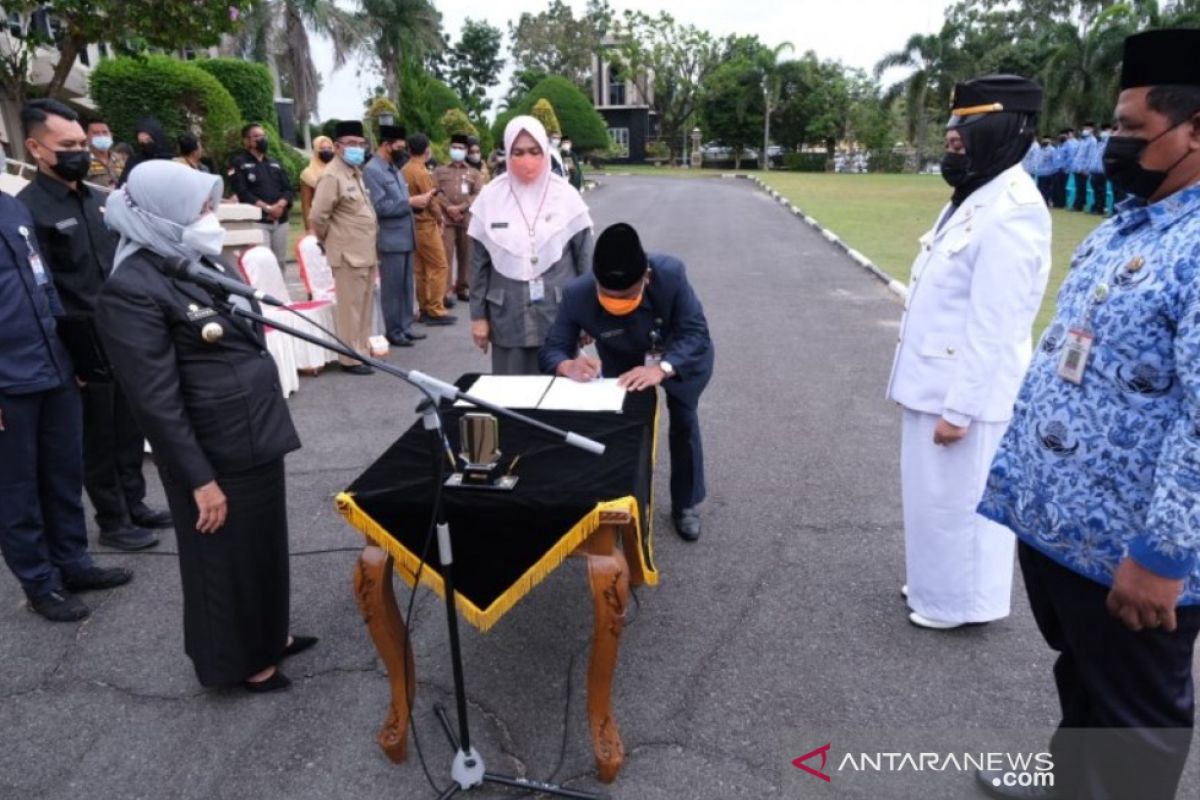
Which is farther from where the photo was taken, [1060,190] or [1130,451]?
[1060,190]

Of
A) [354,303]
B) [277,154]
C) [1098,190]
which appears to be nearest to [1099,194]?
[1098,190]

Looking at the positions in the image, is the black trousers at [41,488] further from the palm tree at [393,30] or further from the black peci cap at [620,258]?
the palm tree at [393,30]

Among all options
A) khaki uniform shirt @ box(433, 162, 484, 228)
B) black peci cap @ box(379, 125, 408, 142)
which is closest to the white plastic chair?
black peci cap @ box(379, 125, 408, 142)

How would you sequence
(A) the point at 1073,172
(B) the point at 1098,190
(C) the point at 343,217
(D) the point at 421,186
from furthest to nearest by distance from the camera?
(A) the point at 1073,172 < (B) the point at 1098,190 < (D) the point at 421,186 < (C) the point at 343,217

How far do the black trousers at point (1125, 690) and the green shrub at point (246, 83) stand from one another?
68.4 ft

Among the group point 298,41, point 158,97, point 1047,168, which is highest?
point 298,41

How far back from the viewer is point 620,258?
3199mm

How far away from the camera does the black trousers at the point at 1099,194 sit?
17.7 m

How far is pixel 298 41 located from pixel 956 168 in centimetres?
3966

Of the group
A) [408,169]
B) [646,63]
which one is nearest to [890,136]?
[646,63]

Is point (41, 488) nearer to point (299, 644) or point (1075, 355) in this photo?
point (299, 644)

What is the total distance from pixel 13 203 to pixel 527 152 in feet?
7.33

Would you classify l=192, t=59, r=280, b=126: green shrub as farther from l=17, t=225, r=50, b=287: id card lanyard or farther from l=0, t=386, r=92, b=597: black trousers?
l=0, t=386, r=92, b=597: black trousers

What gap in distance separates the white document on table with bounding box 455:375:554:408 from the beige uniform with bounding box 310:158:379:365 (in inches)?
158
